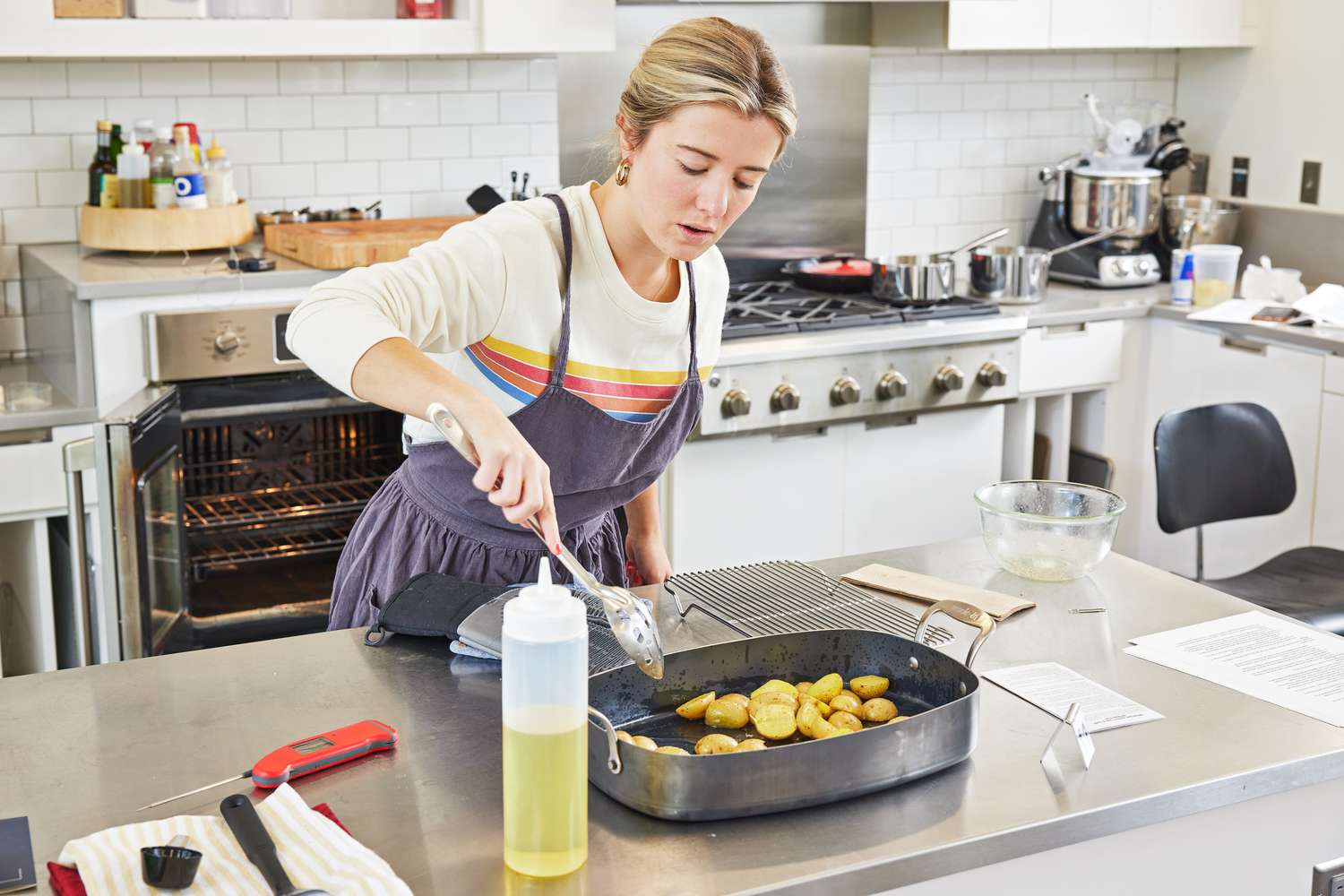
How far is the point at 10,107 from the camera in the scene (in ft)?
11.9

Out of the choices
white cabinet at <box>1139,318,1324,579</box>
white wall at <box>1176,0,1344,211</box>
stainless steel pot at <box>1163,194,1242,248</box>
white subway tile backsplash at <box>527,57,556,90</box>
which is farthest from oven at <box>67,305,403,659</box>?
white wall at <box>1176,0,1344,211</box>

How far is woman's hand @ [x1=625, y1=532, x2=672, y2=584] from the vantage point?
2459 millimetres

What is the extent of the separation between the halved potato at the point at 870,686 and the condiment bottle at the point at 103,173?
264 centimetres

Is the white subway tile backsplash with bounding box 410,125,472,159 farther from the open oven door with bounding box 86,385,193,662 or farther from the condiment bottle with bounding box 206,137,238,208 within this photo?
the open oven door with bounding box 86,385,193,662

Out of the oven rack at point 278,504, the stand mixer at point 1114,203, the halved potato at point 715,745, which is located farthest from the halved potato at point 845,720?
the stand mixer at point 1114,203

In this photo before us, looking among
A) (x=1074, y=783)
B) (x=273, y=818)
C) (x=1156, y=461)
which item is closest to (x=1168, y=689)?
(x=1074, y=783)

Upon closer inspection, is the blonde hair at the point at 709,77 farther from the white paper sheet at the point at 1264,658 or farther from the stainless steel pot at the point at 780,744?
the white paper sheet at the point at 1264,658

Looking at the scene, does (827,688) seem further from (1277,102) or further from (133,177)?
(1277,102)

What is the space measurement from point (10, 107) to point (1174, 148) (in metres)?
3.41

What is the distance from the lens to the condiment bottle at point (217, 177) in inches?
144

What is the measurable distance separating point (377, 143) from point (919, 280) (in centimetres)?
158

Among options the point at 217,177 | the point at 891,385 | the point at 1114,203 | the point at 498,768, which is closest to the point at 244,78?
the point at 217,177

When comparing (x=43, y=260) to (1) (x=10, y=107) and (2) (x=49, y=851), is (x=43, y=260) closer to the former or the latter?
(1) (x=10, y=107)

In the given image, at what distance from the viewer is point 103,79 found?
3.70 metres
